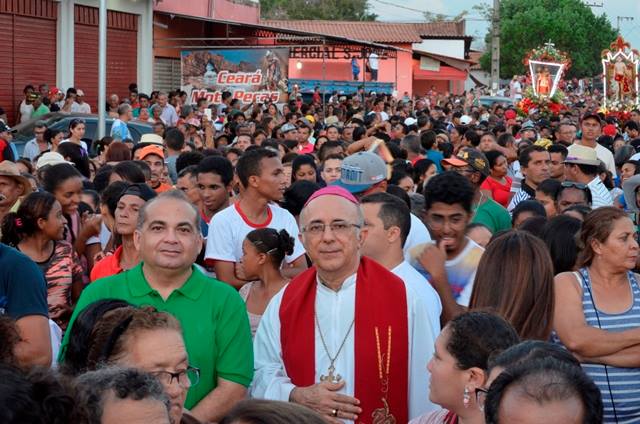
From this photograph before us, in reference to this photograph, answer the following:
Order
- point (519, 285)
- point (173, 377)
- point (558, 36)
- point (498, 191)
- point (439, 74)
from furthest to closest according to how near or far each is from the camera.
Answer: point (558, 36), point (439, 74), point (498, 191), point (519, 285), point (173, 377)

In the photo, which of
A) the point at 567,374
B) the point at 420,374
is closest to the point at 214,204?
the point at 420,374

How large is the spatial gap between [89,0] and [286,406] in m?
27.4

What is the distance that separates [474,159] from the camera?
382 inches

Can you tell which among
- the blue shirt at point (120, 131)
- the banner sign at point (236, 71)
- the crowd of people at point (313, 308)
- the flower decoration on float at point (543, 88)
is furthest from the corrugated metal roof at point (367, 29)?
the crowd of people at point (313, 308)

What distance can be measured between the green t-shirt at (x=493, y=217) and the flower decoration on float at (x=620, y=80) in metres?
21.1

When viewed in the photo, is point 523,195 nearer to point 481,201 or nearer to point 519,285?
point 481,201

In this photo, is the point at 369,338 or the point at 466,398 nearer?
the point at 466,398

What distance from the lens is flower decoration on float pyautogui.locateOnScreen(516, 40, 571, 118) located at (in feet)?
92.5

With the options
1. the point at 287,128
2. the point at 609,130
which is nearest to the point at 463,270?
the point at 287,128

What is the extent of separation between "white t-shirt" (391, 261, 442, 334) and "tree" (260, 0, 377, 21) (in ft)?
308

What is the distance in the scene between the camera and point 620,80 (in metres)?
30.8

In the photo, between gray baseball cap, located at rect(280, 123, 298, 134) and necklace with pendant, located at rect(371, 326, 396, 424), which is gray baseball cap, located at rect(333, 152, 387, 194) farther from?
gray baseball cap, located at rect(280, 123, 298, 134)

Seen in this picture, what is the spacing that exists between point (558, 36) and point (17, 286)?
8072cm

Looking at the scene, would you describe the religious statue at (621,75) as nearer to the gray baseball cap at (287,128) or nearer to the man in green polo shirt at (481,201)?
the gray baseball cap at (287,128)
